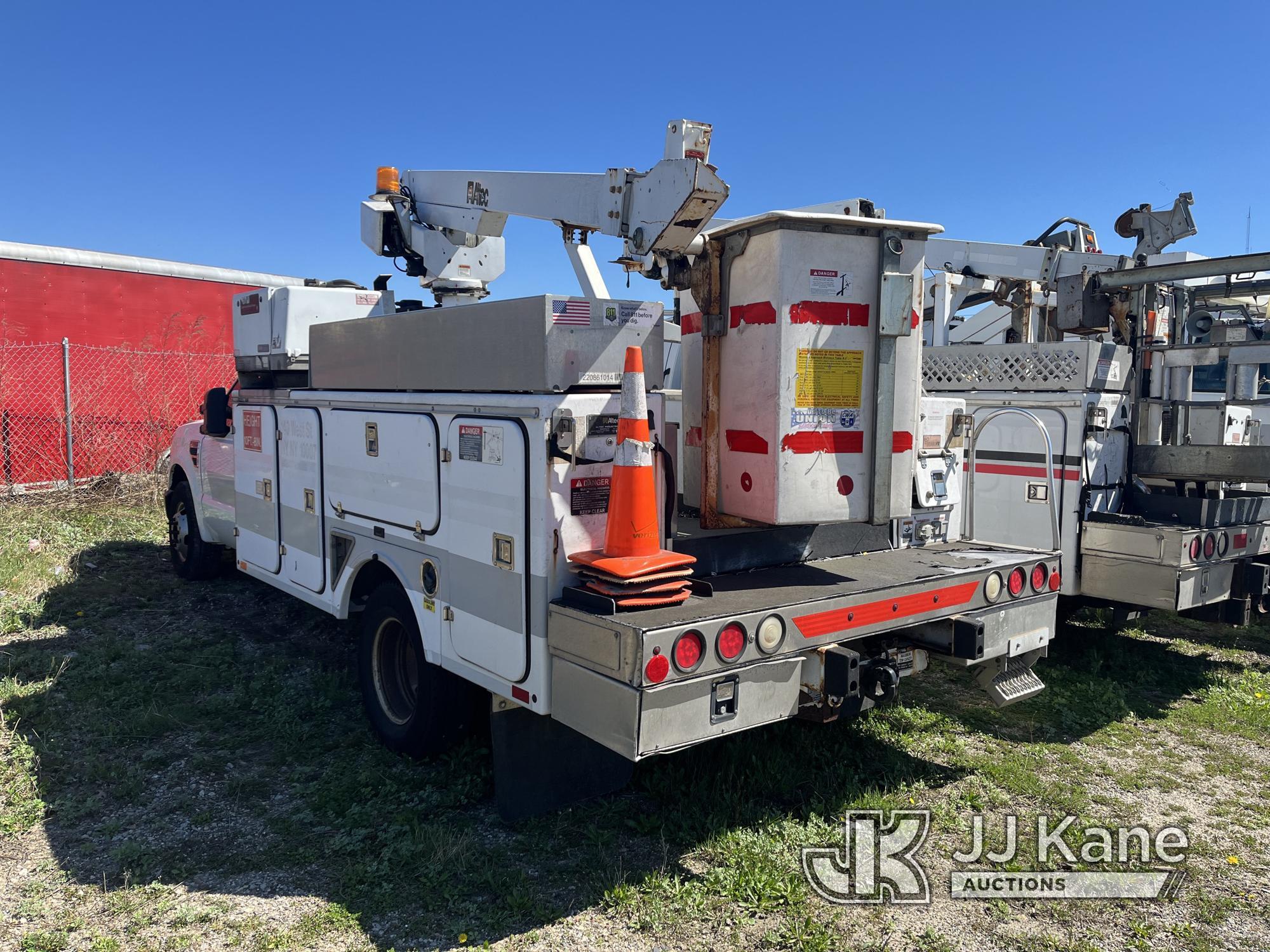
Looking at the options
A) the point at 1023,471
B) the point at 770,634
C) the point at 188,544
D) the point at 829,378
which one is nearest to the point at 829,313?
the point at 829,378

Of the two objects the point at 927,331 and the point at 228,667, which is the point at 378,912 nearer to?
the point at 228,667

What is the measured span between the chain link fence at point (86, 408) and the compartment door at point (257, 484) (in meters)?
7.00

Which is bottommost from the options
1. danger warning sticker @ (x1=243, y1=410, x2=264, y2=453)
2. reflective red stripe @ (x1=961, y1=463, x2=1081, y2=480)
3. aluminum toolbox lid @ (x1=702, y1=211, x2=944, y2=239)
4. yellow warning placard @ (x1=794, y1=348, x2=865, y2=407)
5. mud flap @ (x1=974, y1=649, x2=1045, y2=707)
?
mud flap @ (x1=974, y1=649, x2=1045, y2=707)

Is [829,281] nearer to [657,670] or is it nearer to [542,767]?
[657,670]

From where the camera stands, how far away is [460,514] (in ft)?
13.0

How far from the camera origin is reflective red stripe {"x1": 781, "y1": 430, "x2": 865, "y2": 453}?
3799 millimetres

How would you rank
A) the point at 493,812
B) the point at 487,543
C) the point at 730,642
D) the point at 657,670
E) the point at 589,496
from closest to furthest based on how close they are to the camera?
the point at 657,670 < the point at 730,642 < the point at 589,496 < the point at 487,543 < the point at 493,812

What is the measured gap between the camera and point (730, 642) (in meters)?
3.28

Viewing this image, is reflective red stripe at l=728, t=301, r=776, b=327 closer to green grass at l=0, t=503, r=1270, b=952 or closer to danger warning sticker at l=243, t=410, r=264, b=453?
green grass at l=0, t=503, r=1270, b=952

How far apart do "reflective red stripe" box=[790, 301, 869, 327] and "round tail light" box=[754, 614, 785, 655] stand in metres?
1.24

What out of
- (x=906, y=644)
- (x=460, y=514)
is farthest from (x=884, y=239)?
(x=460, y=514)

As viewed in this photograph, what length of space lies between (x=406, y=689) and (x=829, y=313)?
296 centimetres

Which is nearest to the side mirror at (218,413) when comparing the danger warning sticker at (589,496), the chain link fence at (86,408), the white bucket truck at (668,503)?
the white bucket truck at (668,503)

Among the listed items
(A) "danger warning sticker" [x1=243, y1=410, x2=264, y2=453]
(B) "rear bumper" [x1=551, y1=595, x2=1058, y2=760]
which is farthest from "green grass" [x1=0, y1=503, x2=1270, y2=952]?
(A) "danger warning sticker" [x1=243, y1=410, x2=264, y2=453]
